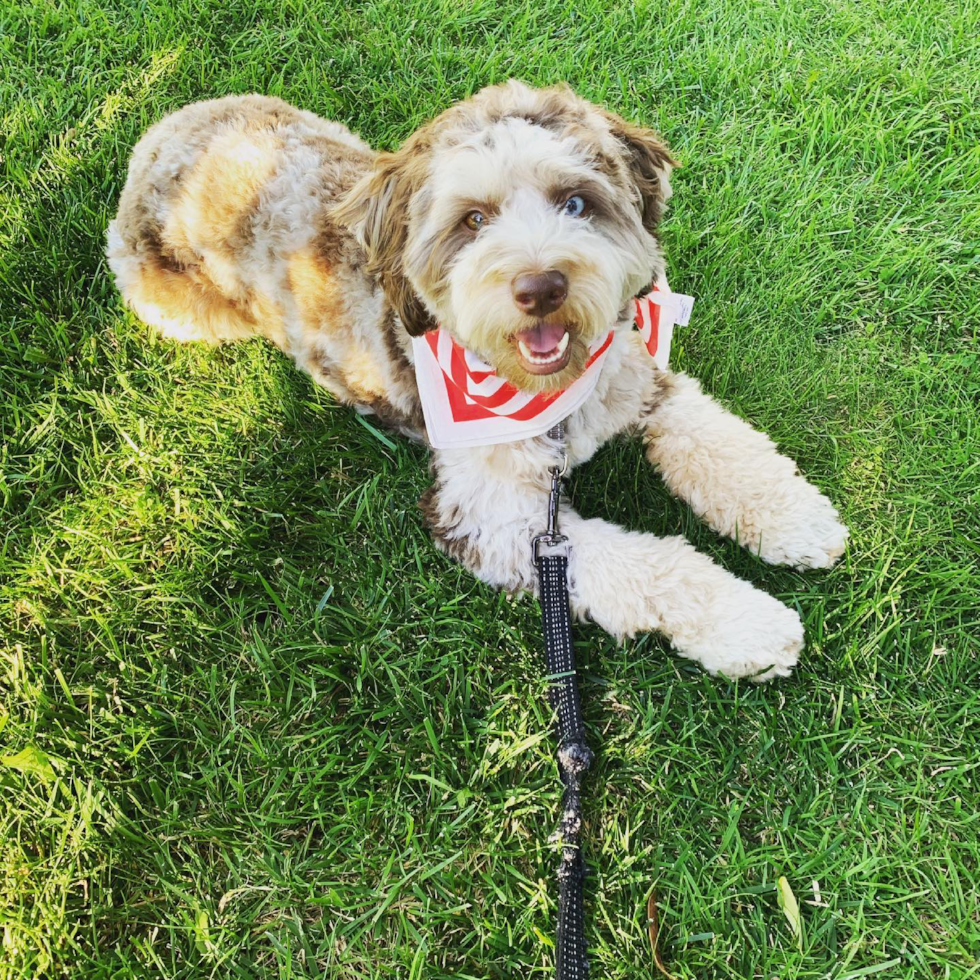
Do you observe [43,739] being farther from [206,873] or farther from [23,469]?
[23,469]

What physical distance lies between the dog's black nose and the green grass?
120 centimetres

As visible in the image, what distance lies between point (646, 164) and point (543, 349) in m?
0.86

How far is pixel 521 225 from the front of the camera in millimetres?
2396

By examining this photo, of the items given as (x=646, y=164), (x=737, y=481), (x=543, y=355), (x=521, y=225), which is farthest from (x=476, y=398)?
(x=737, y=481)

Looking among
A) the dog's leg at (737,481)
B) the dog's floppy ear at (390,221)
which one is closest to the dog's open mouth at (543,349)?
the dog's floppy ear at (390,221)

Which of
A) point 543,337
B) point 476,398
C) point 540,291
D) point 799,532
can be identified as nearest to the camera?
point 540,291

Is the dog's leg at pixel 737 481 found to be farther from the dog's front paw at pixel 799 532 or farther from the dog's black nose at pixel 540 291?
the dog's black nose at pixel 540 291

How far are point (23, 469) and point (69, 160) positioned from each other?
206 cm

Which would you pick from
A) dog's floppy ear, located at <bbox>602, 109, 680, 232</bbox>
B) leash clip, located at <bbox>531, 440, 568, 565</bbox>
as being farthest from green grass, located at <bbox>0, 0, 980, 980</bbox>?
dog's floppy ear, located at <bbox>602, 109, 680, 232</bbox>

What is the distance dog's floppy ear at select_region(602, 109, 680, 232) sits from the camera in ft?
8.98

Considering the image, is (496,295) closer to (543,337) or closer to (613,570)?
(543,337)

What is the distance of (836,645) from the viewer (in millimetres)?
2895

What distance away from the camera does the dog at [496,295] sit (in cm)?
244

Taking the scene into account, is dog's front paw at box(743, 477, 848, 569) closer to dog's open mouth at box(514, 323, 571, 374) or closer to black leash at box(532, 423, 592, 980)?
black leash at box(532, 423, 592, 980)
